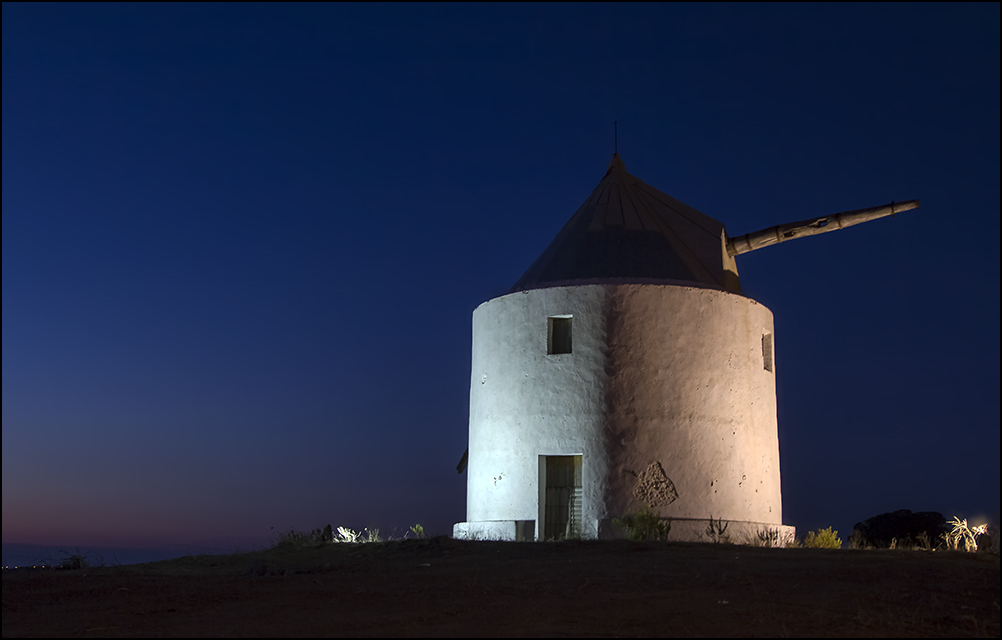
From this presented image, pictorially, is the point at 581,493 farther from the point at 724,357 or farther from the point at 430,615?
the point at 430,615

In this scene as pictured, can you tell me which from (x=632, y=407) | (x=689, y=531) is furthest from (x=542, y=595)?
(x=632, y=407)

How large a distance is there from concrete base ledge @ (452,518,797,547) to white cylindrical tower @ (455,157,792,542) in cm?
3

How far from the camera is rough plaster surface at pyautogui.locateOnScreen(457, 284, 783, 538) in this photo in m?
14.8

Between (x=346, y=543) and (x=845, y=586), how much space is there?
8.09 m

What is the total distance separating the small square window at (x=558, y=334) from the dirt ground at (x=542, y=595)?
457 centimetres

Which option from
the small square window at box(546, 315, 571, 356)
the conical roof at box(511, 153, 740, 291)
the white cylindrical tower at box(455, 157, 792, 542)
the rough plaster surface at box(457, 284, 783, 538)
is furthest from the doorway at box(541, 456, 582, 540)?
the conical roof at box(511, 153, 740, 291)

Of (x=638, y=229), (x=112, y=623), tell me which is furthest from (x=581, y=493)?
(x=112, y=623)

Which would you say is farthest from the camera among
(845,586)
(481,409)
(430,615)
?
(481,409)

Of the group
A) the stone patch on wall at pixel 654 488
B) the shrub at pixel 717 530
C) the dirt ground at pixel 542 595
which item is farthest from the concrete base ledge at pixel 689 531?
the dirt ground at pixel 542 595

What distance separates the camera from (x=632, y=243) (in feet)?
55.9

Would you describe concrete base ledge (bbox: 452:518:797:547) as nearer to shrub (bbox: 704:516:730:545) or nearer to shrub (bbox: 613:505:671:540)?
shrub (bbox: 704:516:730:545)

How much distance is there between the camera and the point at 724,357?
15.6 metres

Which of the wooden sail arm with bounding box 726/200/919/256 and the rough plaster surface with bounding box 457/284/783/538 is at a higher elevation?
the wooden sail arm with bounding box 726/200/919/256

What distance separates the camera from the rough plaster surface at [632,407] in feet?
48.7
